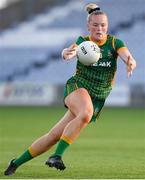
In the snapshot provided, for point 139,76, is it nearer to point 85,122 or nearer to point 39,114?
point 39,114

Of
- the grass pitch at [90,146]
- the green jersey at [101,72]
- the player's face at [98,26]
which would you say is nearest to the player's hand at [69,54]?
the green jersey at [101,72]

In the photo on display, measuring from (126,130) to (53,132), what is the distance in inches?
415

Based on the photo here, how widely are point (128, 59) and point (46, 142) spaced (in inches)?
56.0

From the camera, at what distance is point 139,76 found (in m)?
34.7

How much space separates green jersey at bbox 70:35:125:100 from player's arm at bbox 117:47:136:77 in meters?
0.12

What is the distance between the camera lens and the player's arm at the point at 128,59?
890cm

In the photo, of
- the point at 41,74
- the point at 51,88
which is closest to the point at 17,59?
the point at 41,74

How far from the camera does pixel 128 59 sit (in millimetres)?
9070

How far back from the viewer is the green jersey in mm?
9391

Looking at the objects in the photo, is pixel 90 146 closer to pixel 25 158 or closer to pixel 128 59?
pixel 25 158

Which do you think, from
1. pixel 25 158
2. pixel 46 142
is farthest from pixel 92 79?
pixel 25 158

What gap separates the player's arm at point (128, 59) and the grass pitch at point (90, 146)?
1328 mm

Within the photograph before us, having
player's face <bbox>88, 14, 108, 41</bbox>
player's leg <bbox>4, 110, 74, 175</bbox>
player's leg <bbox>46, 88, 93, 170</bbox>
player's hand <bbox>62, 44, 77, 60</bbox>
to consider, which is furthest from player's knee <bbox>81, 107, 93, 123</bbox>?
player's face <bbox>88, 14, 108, 41</bbox>

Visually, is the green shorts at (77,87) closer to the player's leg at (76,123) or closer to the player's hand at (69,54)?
the player's leg at (76,123)
